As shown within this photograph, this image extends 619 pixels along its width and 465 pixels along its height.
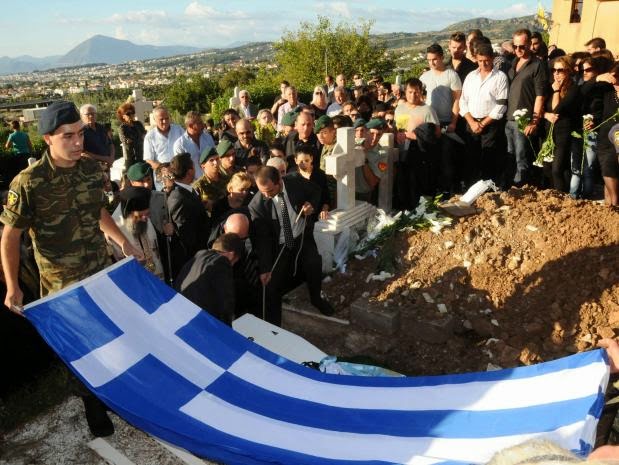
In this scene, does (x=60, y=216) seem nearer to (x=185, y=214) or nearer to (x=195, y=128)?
(x=185, y=214)

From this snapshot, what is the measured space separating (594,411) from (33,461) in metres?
3.33

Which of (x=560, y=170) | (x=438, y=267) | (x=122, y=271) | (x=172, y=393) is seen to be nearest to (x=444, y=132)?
(x=560, y=170)

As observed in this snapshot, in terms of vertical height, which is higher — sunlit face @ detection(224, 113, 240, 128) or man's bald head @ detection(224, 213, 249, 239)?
sunlit face @ detection(224, 113, 240, 128)

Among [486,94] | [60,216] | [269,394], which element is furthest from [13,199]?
[486,94]

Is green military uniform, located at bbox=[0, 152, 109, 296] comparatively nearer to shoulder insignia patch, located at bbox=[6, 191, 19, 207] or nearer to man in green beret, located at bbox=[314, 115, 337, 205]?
shoulder insignia patch, located at bbox=[6, 191, 19, 207]

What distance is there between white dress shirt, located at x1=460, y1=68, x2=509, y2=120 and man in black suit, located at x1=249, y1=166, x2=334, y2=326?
109 inches

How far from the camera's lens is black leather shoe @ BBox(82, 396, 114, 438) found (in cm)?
354

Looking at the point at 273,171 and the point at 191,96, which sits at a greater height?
the point at 191,96

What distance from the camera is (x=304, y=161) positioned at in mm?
5379

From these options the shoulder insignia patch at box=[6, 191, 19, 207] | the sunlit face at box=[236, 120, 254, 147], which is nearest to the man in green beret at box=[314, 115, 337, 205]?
the sunlit face at box=[236, 120, 254, 147]

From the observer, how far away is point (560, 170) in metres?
6.56

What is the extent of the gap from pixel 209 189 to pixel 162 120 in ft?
5.25

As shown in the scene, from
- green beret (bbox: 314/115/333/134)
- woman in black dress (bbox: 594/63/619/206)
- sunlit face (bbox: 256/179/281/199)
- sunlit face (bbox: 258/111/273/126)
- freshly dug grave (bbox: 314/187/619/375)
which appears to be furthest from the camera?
sunlit face (bbox: 258/111/273/126)

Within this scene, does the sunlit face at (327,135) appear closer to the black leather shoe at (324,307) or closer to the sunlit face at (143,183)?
the black leather shoe at (324,307)
